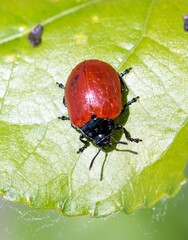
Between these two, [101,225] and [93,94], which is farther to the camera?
[101,225]

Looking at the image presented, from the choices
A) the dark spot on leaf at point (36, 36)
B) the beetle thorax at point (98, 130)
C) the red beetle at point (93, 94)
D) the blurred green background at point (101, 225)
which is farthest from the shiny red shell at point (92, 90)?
the blurred green background at point (101, 225)

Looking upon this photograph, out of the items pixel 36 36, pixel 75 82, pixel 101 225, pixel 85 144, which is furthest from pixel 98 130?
pixel 101 225

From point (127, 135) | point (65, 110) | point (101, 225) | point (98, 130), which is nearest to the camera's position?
point (127, 135)

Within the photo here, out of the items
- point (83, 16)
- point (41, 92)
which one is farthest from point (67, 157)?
point (83, 16)

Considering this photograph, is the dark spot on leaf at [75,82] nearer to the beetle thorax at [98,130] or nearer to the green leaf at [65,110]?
the green leaf at [65,110]

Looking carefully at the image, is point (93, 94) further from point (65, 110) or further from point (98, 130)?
point (98, 130)

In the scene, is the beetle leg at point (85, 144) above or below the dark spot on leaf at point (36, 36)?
below
